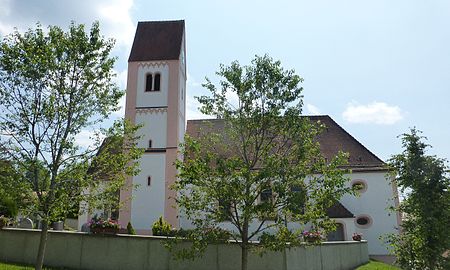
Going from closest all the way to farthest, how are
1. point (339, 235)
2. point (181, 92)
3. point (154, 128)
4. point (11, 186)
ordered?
point (11, 186) → point (339, 235) → point (154, 128) → point (181, 92)

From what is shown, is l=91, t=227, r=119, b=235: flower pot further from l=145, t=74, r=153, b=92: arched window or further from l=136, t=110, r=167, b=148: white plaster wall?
l=145, t=74, r=153, b=92: arched window

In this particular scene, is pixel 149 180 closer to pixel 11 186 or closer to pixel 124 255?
pixel 124 255

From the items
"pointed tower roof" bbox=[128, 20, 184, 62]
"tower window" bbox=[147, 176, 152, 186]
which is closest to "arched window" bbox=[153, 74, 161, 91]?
"pointed tower roof" bbox=[128, 20, 184, 62]

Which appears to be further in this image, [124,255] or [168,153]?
[168,153]

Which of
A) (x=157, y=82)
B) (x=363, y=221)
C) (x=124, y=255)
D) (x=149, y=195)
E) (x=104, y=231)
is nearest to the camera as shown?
(x=124, y=255)

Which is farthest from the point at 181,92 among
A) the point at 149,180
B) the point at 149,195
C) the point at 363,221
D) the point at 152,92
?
the point at 363,221

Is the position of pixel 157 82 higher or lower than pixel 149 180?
higher

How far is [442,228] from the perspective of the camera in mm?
10859

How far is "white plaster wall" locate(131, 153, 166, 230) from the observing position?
25.8 metres

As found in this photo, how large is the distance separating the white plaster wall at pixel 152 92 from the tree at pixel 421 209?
1920 centimetres

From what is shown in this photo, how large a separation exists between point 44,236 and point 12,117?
11.0ft

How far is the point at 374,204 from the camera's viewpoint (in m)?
28.6

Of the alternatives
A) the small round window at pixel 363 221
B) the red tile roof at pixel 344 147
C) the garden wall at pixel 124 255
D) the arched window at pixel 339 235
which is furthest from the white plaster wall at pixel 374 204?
the garden wall at pixel 124 255

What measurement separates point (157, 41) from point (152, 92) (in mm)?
4823
